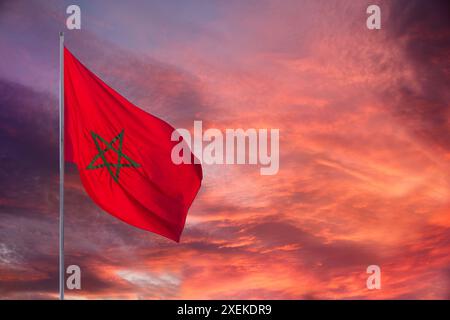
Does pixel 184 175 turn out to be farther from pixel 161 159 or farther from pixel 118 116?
pixel 118 116

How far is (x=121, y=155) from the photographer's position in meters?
8.01

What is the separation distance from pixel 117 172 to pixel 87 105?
1019mm

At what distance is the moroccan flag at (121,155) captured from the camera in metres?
7.84

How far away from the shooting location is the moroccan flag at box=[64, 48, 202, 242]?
25.7ft

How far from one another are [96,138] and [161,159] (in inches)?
38.3
